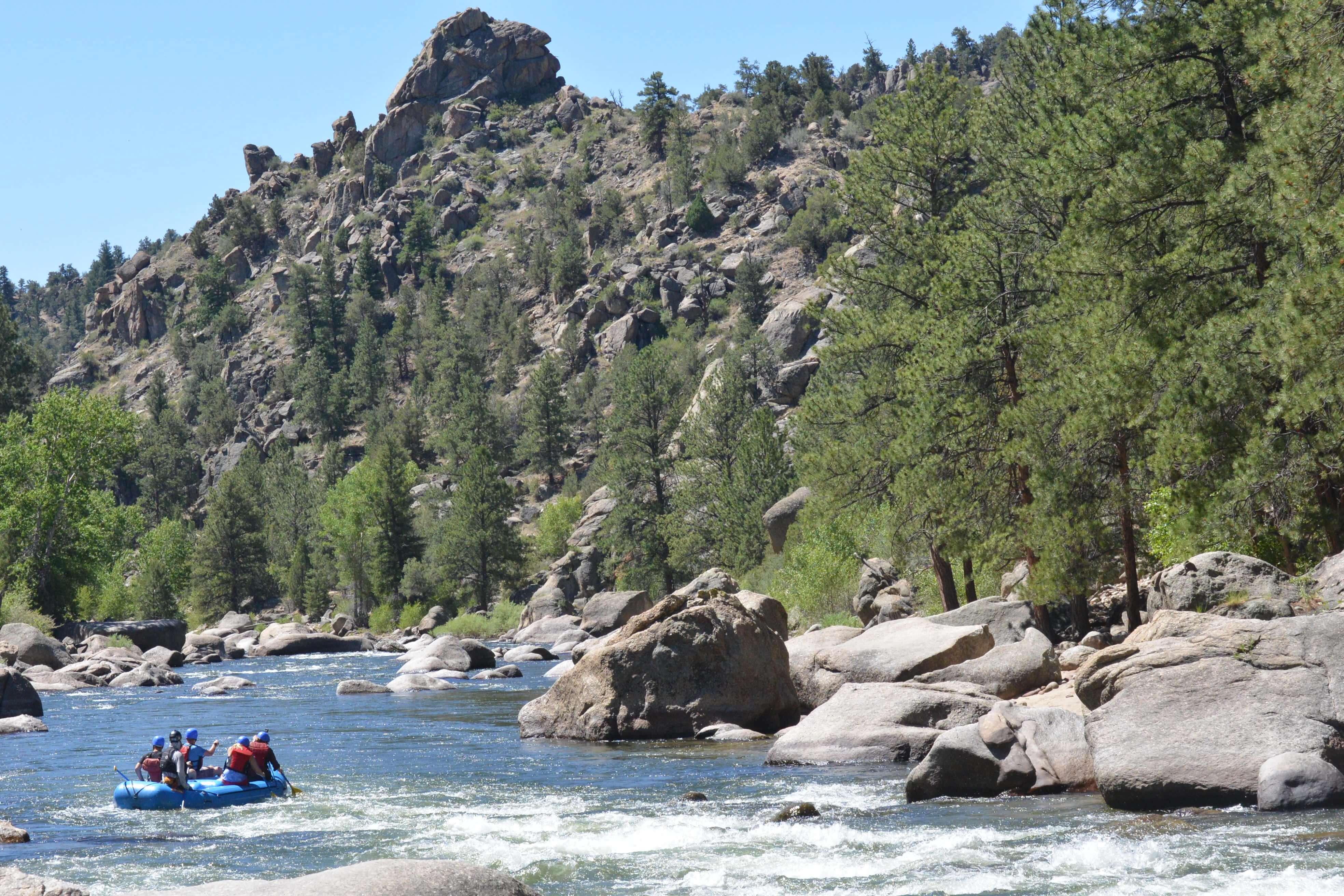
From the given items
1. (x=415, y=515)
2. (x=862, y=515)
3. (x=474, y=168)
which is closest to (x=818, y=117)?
(x=474, y=168)

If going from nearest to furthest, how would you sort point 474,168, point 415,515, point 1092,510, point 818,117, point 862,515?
point 1092,510 → point 862,515 → point 415,515 → point 818,117 → point 474,168

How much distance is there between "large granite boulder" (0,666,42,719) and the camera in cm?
2411

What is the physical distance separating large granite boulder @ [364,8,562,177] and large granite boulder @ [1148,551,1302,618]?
503 feet

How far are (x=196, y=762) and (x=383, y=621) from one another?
5068cm

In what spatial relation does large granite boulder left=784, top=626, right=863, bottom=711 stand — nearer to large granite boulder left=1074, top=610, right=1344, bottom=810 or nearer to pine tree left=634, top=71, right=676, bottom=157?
large granite boulder left=1074, top=610, right=1344, bottom=810

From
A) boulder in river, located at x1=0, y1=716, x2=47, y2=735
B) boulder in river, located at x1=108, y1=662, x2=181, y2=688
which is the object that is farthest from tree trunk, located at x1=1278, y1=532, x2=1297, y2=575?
boulder in river, located at x1=108, y1=662, x2=181, y2=688

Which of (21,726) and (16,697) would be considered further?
(16,697)

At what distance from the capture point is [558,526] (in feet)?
241

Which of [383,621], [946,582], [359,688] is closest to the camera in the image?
[946,582]

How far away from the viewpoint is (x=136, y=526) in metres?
51.0

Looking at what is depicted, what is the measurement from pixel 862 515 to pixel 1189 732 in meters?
14.7

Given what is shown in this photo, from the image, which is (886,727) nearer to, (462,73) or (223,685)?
(223,685)

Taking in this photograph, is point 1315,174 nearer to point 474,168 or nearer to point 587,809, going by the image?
point 587,809

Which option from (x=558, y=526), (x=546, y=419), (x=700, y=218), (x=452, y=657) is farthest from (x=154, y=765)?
(x=700, y=218)
